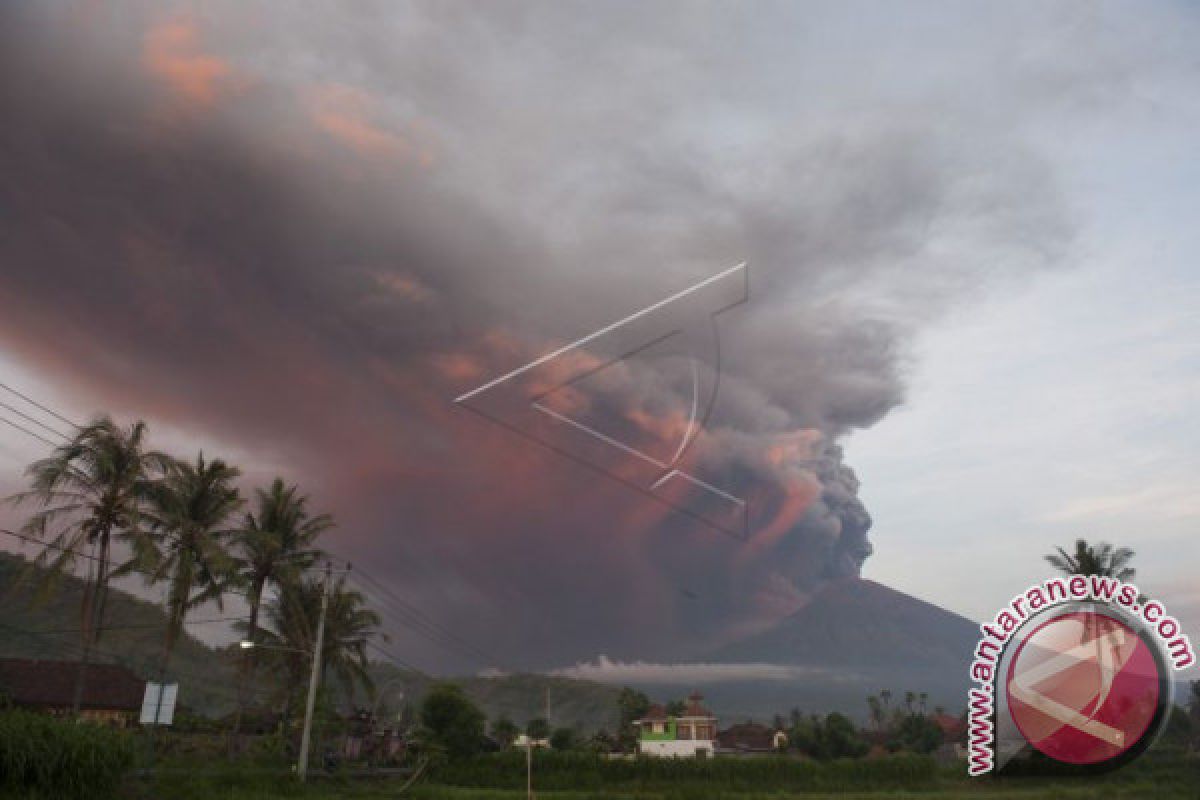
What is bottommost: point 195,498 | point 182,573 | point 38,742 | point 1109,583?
point 38,742

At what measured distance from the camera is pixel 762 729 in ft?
453

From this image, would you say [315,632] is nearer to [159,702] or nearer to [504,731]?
[159,702]

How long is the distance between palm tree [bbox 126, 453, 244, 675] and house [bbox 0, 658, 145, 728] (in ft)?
74.9

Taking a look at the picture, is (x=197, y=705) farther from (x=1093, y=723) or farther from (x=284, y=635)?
(x=1093, y=723)

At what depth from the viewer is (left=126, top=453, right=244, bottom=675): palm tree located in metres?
42.1

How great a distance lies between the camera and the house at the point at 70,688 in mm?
61281

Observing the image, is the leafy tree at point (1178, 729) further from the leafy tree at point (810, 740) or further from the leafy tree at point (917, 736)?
the leafy tree at point (810, 740)

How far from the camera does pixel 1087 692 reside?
165ft

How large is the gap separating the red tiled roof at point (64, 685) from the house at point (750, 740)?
222 ft

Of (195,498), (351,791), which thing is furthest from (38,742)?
(195,498)

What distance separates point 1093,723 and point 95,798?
155 feet

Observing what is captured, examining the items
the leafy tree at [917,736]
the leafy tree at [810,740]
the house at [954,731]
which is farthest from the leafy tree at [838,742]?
the house at [954,731]

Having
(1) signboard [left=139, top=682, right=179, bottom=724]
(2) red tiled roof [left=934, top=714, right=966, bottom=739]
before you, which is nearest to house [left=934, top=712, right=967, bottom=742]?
(2) red tiled roof [left=934, top=714, right=966, bottom=739]

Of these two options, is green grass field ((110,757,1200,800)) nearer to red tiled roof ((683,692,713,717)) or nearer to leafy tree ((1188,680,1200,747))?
red tiled roof ((683,692,713,717))
